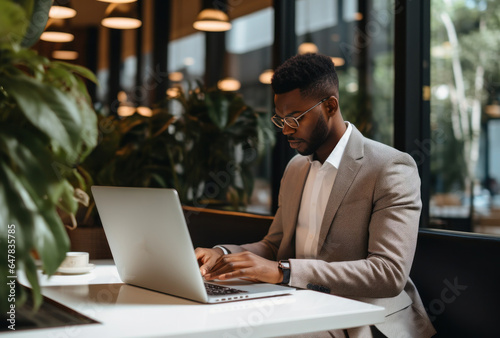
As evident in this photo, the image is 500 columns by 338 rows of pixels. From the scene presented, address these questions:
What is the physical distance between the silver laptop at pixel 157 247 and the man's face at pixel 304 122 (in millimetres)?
638

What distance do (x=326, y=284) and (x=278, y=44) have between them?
2.11 meters

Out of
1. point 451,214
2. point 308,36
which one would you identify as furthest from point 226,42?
point 451,214

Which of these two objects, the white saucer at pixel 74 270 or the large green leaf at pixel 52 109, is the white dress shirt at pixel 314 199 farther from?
the large green leaf at pixel 52 109

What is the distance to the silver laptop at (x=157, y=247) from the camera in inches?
57.7

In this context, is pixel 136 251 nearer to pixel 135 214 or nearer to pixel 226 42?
pixel 135 214

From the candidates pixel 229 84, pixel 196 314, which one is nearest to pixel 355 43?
pixel 229 84

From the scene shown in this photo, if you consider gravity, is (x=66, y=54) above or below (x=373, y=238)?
above

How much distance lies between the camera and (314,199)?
229cm

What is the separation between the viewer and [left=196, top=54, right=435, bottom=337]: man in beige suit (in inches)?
71.5

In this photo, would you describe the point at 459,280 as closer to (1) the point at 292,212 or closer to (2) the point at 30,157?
(1) the point at 292,212

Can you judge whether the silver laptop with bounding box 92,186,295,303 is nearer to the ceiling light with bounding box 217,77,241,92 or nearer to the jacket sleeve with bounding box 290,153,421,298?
the jacket sleeve with bounding box 290,153,421,298

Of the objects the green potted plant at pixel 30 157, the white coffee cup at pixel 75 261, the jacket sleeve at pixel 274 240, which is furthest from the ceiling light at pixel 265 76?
the green potted plant at pixel 30 157

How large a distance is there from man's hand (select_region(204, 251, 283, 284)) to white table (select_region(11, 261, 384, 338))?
11 cm

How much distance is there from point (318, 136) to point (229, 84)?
8.26 feet
